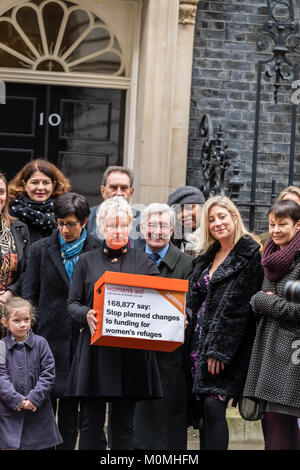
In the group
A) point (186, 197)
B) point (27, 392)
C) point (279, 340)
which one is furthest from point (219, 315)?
point (186, 197)

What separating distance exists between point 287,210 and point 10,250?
184 centimetres

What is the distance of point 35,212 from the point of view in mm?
6508

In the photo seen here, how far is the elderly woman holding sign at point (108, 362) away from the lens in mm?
5516

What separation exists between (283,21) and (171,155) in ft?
6.30

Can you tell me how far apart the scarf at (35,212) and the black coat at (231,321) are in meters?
1.31

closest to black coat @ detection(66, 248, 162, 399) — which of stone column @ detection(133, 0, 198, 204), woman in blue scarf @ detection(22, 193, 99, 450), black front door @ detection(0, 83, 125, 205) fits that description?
woman in blue scarf @ detection(22, 193, 99, 450)

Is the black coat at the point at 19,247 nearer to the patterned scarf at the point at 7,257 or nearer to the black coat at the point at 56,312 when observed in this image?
the patterned scarf at the point at 7,257

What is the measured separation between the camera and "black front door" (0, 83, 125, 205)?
34.5ft

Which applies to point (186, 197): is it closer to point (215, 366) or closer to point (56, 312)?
point (56, 312)

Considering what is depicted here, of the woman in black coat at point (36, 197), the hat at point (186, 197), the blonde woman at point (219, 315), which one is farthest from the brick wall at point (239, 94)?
the blonde woman at point (219, 315)

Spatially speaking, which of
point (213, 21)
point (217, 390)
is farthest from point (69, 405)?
point (213, 21)

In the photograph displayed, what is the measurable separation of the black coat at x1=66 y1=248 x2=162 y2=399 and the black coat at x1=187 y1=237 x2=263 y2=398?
35cm

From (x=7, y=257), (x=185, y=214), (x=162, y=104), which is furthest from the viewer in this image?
(x=162, y=104)

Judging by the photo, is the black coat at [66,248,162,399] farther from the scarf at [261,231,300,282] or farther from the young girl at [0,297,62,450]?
the scarf at [261,231,300,282]
